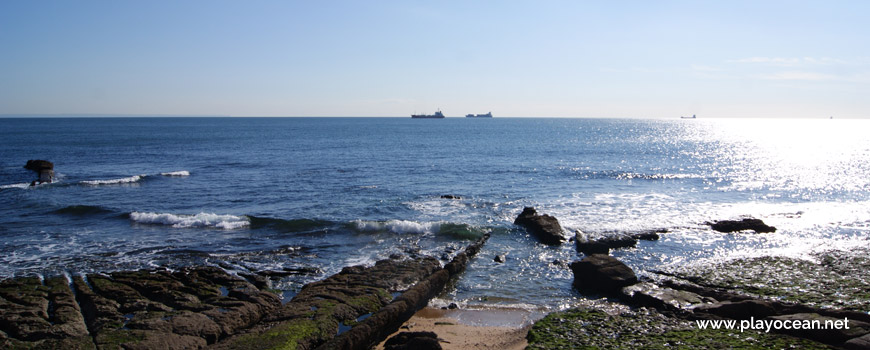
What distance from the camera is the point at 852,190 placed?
44281 millimetres

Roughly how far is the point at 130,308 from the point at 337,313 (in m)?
6.88

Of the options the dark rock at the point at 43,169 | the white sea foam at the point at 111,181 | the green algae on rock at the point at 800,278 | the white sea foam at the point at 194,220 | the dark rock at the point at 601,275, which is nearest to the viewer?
the green algae on rock at the point at 800,278

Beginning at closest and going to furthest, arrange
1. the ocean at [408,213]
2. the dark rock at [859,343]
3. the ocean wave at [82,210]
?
Result: the dark rock at [859,343], the ocean at [408,213], the ocean wave at [82,210]

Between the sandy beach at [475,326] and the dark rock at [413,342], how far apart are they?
60 cm

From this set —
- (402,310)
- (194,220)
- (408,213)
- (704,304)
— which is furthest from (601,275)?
(194,220)

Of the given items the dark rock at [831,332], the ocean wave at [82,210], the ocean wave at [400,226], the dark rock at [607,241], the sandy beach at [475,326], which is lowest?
the sandy beach at [475,326]

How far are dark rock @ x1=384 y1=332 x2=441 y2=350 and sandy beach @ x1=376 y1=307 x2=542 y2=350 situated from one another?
599mm

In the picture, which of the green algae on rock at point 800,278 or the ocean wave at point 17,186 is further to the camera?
the ocean wave at point 17,186

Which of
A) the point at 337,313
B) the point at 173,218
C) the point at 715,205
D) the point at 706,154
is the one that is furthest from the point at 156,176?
the point at 706,154

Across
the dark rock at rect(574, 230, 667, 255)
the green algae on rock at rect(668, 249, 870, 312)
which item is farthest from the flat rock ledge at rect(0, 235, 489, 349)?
the green algae on rock at rect(668, 249, 870, 312)

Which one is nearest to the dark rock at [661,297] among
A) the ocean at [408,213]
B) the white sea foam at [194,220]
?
the ocean at [408,213]

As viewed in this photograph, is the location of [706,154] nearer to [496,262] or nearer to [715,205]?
[715,205]

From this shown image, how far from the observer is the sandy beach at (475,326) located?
1494 centimetres

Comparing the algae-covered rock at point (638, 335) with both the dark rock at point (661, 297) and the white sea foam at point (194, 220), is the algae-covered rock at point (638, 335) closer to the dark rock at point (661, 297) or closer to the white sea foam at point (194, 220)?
the dark rock at point (661, 297)
